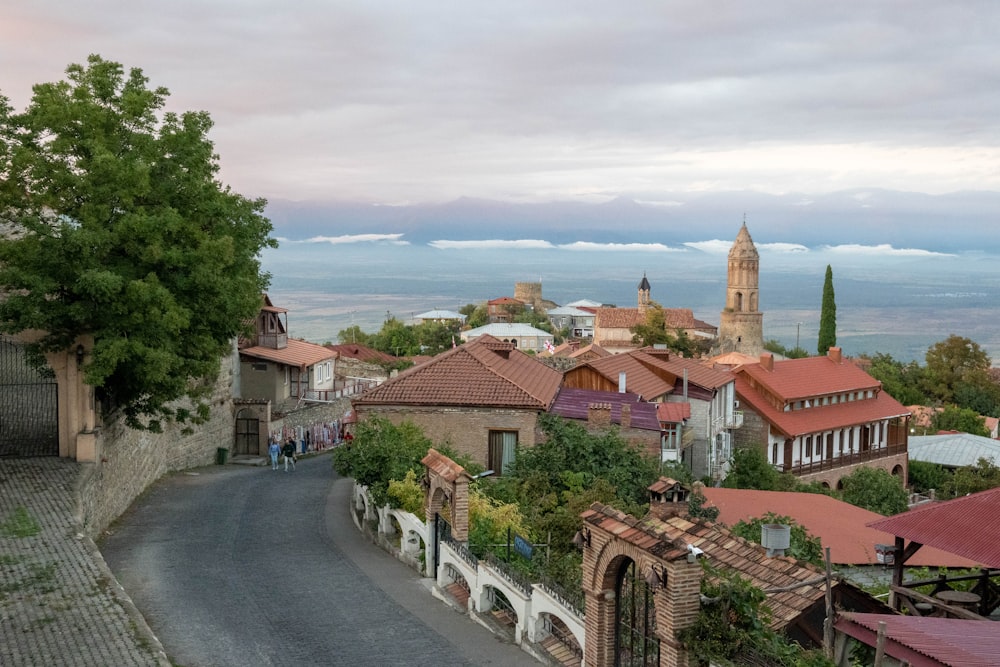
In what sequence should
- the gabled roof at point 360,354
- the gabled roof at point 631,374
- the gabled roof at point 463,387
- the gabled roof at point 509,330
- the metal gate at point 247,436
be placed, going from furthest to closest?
the gabled roof at point 509,330, the gabled roof at point 360,354, the gabled roof at point 631,374, the metal gate at point 247,436, the gabled roof at point 463,387

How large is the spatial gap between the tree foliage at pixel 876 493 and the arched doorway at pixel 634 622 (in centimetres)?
3424

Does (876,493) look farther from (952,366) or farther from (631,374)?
(952,366)

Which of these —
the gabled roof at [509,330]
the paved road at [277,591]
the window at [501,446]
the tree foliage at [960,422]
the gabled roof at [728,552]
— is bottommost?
the tree foliage at [960,422]

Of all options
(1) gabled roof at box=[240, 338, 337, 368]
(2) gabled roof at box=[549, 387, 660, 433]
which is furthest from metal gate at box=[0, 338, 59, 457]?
(1) gabled roof at box=[240, 338, 337, 368]

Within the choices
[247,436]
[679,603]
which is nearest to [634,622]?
[679,603]

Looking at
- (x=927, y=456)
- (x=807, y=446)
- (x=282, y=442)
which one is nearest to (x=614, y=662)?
(x=282, y=442)

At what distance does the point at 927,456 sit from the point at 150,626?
53.0 meters

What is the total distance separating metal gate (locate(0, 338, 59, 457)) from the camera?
21297 mm

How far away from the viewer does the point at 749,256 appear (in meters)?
132

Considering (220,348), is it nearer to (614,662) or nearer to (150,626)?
(150,626)

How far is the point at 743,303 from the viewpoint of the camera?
13012cm

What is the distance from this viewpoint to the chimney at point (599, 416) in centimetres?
2784

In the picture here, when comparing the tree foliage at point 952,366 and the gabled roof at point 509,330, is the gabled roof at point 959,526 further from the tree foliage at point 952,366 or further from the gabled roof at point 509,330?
the gabled roof at point 509,330

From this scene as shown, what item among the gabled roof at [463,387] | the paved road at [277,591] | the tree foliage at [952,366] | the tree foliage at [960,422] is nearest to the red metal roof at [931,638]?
the paved road at [277,591]
